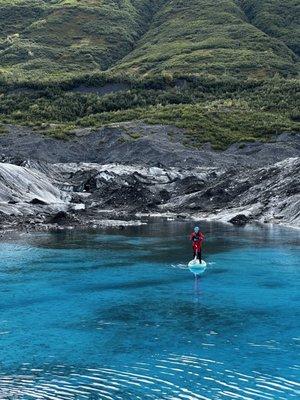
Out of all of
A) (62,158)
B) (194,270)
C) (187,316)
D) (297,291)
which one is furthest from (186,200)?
(187,316)

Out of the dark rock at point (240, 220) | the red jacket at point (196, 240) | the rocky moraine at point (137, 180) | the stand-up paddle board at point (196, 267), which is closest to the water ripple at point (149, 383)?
the stand-up paddle board at point (196, 267)

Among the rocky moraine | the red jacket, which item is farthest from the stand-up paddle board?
the rocky moraine

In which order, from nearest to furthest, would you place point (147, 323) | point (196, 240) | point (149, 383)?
point (149, 383) → point (147, 323) → point (196, 240)

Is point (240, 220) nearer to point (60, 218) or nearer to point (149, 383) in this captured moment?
point (60, 218)

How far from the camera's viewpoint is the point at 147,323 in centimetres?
2875

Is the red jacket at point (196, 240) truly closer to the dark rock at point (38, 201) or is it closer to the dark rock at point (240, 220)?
the dark rock at point (240, 220)

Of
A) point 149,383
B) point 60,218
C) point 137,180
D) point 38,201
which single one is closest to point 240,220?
point 60,218

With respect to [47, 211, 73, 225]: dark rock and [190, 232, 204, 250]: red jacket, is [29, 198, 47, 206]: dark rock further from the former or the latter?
[190, 232, 204, 250]: red jacket

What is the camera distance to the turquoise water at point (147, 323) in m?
20.8

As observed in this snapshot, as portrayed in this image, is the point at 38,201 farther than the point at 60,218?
Yes

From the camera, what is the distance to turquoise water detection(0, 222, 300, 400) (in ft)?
68.2

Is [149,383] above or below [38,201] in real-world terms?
below

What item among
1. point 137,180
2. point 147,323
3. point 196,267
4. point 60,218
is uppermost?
point 137,180

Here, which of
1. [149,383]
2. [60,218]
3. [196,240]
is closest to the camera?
[149,383]
